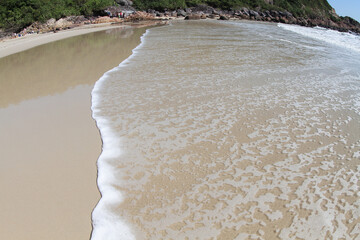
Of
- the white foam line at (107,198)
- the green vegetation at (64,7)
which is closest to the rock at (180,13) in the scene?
the green vegetation at (64,7)

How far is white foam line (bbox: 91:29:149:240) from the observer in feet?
7.00

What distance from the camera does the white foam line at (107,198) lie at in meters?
2.13

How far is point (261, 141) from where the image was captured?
3.57m

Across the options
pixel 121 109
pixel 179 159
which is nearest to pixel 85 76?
pixel 121 109

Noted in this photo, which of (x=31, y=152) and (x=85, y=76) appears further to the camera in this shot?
(x=85, y=76)

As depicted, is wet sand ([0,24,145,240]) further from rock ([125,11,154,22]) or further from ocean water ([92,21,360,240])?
rock ([125,11,154,22])

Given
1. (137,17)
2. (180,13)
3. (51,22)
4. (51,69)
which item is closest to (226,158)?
(51,69)

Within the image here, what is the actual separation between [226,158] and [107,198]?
1467 mm

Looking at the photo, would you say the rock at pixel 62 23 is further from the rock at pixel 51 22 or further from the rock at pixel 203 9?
the rock at pixel 203 9

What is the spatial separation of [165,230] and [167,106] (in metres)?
2.72

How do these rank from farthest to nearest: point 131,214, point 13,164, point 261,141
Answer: point 261,141 → point 13,164 → point 131,214

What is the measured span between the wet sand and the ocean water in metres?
0.21

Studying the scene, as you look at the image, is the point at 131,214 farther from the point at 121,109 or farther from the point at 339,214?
the point at 121,109

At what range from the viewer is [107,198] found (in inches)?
98.5
